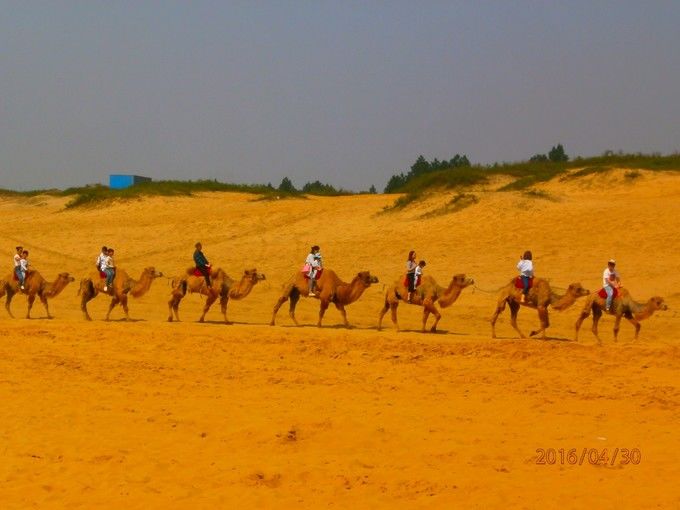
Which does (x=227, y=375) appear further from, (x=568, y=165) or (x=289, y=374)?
(x=568, y=165)

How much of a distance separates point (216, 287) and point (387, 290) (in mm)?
3821

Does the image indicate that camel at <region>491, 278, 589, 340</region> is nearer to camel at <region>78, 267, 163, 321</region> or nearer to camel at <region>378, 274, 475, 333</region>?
camel at <region>378, 274, 475, 333</region>

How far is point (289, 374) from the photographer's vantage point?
16.1 metres

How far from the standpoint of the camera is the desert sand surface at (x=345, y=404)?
404 inches

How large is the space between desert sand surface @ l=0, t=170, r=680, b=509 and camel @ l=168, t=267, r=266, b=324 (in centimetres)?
64

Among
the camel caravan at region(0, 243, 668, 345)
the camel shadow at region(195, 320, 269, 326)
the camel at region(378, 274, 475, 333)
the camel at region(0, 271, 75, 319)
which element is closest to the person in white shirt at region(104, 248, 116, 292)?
the camel caravan at region(0, 243, 668, 345)

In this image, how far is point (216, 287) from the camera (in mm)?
23828

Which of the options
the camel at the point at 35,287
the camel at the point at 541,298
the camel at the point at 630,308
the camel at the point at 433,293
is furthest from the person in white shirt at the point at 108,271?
the camel at the point at 630,308

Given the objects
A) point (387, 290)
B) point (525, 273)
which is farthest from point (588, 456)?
point (387, 290)

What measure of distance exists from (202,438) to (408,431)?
236cm

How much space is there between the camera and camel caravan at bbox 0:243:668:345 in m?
20.8

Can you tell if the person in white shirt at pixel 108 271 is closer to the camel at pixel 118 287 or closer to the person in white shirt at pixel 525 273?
the camel at pixel 118 287

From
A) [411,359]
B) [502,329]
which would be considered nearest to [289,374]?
[411,359]

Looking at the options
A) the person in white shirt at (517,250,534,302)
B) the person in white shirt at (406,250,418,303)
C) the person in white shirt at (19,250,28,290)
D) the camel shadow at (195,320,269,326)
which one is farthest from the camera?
the person in white shirt at (19,250,28,290)
